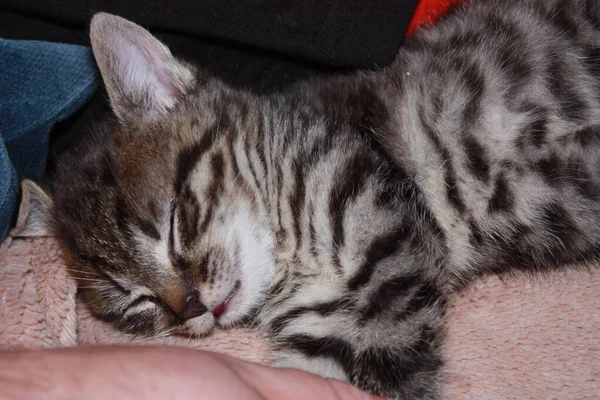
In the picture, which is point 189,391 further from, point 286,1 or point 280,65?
point 280,65

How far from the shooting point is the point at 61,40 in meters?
1.47

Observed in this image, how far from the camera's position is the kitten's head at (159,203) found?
1.25m

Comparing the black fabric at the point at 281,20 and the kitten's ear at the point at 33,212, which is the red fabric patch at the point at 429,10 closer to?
the black fabric at the point at 281,20

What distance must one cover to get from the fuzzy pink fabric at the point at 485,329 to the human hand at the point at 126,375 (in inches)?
14.5

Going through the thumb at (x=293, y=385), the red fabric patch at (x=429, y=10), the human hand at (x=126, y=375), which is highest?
the red fabric patch at (x=429, y=10)

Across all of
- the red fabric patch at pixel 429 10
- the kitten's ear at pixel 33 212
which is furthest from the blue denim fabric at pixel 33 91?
the red fabric patch at pixel 429 10

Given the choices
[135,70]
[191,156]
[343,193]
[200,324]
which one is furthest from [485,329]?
[135,70]

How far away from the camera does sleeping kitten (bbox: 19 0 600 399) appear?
1.21 metres

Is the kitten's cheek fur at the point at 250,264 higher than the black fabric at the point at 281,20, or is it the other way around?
the black fabric at the point at 281,20

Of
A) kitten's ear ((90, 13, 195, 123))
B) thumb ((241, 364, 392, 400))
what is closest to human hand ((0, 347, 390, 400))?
thumb ((241, 364, 392, 400))

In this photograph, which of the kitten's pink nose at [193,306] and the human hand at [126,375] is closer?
the human hand at [126,375]

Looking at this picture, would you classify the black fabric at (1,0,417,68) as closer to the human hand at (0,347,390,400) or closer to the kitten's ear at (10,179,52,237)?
the kitten's ear at (10,179,52,237)

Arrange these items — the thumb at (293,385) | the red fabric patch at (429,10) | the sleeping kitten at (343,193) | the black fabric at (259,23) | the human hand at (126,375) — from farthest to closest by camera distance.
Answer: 1. the red fabric patch at (429,10)
2. the black fabric at (259,23)
3. the sleeping kitten at (343,193)
4. the thumb at (293,385)
5. the human hand at (126,375)

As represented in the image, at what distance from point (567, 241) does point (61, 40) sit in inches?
49.3
